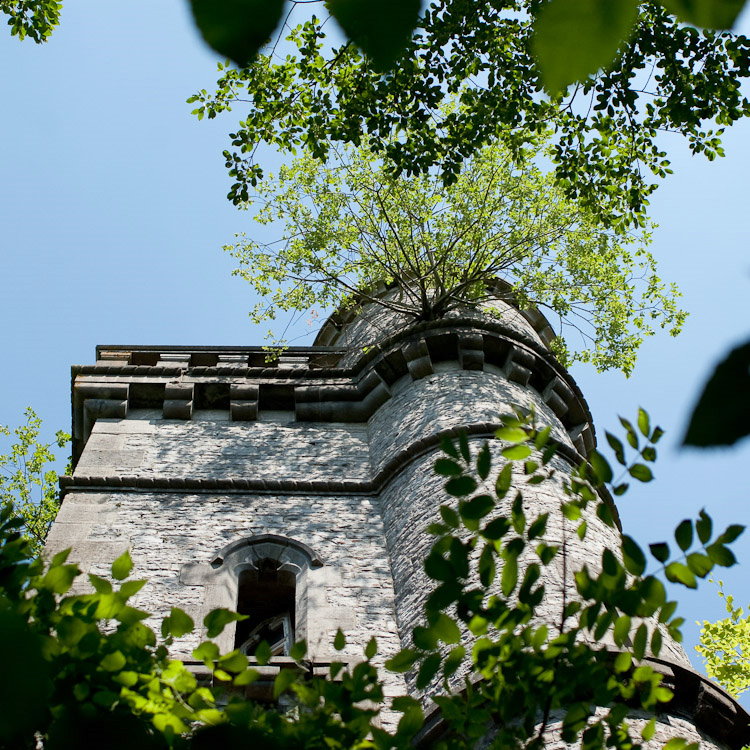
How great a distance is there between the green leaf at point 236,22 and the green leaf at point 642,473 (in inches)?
132

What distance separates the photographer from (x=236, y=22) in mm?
929

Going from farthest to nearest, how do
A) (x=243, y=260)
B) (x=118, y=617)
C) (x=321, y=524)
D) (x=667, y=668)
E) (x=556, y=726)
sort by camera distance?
(x=243, y=260) < (x=321, y=524) < (x=667, y=668) < (x=556, y=726) < (x=118, y=617)

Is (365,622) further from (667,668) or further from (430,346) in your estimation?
(430,346)

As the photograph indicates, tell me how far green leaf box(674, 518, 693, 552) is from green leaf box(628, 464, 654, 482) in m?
0.25

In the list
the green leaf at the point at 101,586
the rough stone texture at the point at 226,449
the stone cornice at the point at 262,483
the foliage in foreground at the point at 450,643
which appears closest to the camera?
the foliage in foreground at the point at 450,643

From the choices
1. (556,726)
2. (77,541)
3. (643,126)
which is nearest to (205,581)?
(77,541)

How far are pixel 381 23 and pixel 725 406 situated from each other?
0.44 m

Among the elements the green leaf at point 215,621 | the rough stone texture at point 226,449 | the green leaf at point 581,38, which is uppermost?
the rough stone texture at point 226,449

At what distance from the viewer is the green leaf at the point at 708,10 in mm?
880

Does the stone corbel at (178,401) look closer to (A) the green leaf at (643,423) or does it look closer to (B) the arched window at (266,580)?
(B) the arched window at (266,580)

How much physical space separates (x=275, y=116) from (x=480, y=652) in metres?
7.49

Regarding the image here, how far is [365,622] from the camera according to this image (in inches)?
326

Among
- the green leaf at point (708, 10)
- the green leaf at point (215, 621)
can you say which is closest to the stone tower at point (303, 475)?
the green leaf at point (215, 621)

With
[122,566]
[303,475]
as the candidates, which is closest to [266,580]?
[303,475]
